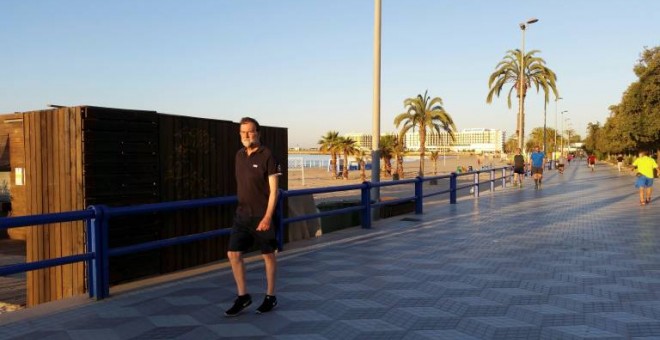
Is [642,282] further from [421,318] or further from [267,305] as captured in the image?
[267,305]

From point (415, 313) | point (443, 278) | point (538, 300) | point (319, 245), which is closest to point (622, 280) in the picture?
point (538, 300)

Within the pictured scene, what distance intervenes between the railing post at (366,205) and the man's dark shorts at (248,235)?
537 cm

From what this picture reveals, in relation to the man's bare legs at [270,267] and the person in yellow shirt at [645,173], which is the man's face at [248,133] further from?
the person in yellow shirt at [645,173]

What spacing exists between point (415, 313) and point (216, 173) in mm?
3913

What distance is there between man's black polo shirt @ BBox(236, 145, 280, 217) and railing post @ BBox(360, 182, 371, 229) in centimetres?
544

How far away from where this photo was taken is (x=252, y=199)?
15.1ft

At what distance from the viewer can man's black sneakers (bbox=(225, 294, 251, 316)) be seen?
4691 mm

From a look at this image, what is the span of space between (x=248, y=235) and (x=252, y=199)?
0.34 meters

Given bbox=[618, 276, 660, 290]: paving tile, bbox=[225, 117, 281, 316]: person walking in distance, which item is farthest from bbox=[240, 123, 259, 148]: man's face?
bbox=[618, 276, 660, 290]: paving tile

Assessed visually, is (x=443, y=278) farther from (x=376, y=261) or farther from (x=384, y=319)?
(x=384, y=319)

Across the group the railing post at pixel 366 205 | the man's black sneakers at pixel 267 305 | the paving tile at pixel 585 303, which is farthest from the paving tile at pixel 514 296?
the railing post at pixel 366 205

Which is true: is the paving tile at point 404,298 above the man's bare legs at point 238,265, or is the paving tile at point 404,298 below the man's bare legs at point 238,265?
below

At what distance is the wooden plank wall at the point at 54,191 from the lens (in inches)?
232

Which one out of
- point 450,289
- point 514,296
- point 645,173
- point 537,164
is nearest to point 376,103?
point 450,289
